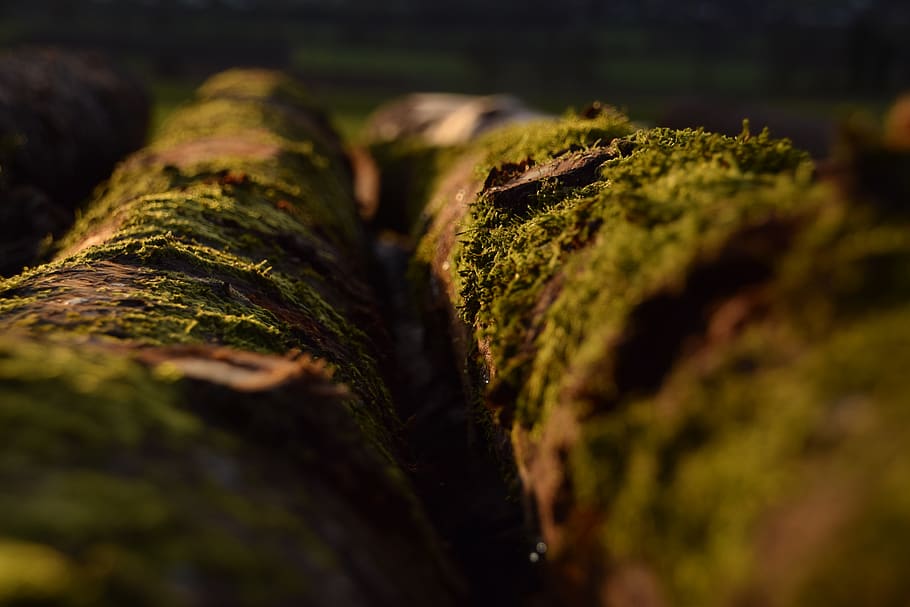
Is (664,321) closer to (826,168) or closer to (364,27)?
(826,168)

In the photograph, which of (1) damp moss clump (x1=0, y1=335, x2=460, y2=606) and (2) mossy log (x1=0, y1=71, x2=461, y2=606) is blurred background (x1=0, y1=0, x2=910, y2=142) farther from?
(1) damp moss clump (x1=0, y1=335, x2=460, y2=606)

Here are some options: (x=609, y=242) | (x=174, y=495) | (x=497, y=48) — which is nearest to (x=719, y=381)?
(x=609, y=242)

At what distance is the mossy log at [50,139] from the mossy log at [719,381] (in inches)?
259

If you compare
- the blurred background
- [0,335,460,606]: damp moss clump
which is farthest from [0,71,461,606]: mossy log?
the blurred background

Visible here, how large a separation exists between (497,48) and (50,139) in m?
57.4

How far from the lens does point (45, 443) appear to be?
275 cm

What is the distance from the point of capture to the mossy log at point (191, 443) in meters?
2.51

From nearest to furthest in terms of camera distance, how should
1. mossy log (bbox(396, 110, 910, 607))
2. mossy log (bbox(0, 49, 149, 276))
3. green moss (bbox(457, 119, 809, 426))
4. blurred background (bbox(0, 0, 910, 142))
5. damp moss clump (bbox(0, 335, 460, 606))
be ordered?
mossy log (bbox(396, 110, 910, 607)) → damp moss clump (bbox(0, 335, 460, 606)) → green moss (bbox(457, 119, 809, 426)) → mossy log (bbox(0, 49, 149, 276)) → blurred background (bbox(0, 0, 910, 142))

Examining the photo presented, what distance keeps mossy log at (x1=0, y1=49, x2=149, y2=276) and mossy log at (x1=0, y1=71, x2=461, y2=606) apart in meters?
3.91

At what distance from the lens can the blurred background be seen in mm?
56062

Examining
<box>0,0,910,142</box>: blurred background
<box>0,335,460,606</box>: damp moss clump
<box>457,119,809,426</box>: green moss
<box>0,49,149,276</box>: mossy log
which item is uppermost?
<box>0,0,910,142</box>: blurred background

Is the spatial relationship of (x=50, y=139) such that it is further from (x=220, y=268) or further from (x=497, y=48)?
(x=497, y=48)

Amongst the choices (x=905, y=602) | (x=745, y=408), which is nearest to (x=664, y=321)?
(x=745, y=408)

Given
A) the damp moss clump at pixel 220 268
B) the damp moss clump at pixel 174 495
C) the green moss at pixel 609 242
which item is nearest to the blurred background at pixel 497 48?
the damp moss clump at pixel 220 268
